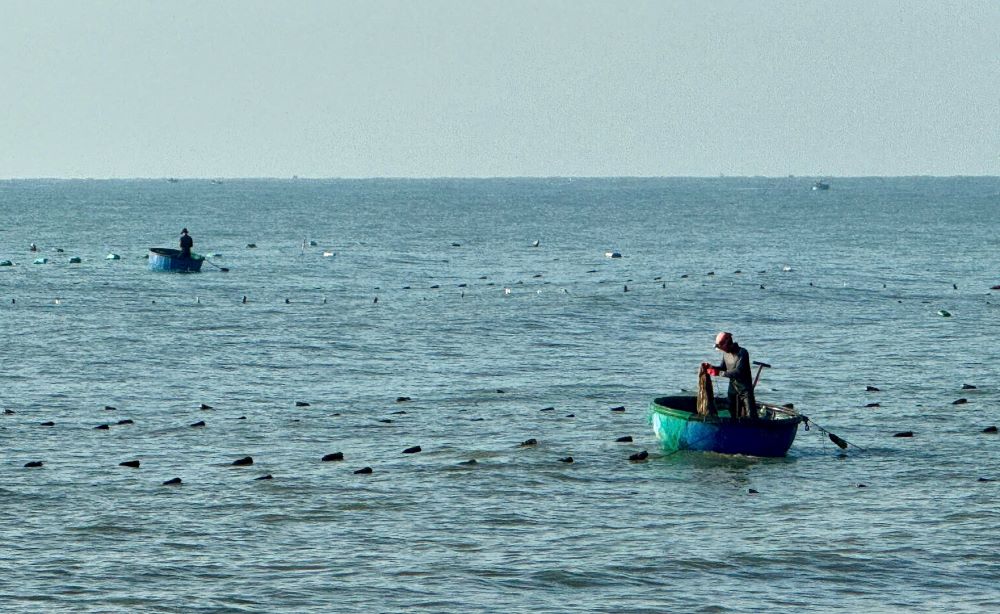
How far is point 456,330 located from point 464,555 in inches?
1495

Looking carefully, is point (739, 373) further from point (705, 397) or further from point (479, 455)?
point (479, 455)

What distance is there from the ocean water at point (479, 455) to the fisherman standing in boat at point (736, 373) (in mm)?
1410

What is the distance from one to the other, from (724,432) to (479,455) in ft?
19.8

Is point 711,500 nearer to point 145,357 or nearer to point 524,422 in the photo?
point 524,422

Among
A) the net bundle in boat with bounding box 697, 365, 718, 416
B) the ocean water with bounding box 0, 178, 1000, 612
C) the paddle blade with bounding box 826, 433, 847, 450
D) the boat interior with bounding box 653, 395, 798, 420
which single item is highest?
the net bundle in boat with bounding box 697, 365, 718, 416

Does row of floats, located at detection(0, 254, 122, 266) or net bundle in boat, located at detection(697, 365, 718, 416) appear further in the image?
row of floats, located at detection(0, 254, 122, 266)

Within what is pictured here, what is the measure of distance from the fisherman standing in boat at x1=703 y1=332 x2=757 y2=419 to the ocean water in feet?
4.63

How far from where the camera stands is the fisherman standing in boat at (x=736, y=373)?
3675 cm

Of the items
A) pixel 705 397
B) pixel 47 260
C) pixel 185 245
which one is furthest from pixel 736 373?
pixel 47 260

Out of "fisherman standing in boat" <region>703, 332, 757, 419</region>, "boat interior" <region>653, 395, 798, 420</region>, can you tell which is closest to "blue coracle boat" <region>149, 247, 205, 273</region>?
"boat interior" <region>653, 395, 798, 420</region>

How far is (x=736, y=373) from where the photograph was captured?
37.3 metres

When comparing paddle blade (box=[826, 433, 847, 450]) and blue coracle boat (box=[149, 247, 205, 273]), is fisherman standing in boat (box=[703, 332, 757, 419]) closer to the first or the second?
paddle blade (box=[826, 433, 847, 450])

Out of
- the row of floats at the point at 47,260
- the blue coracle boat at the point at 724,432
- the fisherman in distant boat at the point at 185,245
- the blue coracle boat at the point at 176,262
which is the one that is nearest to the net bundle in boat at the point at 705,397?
the blue coracle boat at the point at 724,432

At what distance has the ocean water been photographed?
91.9ft
